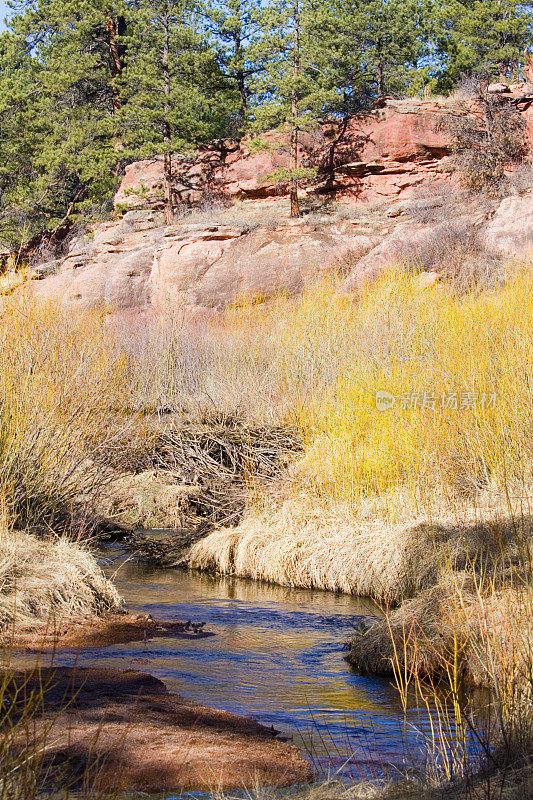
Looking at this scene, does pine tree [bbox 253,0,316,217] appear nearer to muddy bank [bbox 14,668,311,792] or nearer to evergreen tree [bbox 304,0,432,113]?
evergreen tree [bbox 304,0,432,113]

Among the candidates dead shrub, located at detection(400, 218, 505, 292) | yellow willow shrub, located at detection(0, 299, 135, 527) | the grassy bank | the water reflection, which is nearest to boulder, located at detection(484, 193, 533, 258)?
dead shrub, located at detection(400, 218, 505, 292)

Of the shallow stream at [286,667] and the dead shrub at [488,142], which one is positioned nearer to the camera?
the shallow stream at [286,667]

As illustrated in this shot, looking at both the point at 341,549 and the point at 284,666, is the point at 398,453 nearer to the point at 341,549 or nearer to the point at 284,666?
the point at 341,549

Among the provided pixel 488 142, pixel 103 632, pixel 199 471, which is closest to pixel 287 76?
pixel 488 142

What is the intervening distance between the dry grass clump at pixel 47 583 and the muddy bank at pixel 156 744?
1.64 meters

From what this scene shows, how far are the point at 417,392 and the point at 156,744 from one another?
7332mm

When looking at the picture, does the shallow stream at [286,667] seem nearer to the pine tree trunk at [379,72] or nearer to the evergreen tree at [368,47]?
the evergreen tree at [368,47]

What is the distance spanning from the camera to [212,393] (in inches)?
615

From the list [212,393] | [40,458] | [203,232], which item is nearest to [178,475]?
[212,393]

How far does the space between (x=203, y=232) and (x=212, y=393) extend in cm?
1352

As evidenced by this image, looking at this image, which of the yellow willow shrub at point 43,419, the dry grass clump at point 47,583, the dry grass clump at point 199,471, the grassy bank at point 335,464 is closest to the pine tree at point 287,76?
the grassy bank at point 335,464

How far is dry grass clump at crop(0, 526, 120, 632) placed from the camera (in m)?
7.23

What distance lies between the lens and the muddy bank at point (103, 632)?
267 inches

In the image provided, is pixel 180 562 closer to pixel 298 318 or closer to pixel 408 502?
pixel 408 502
